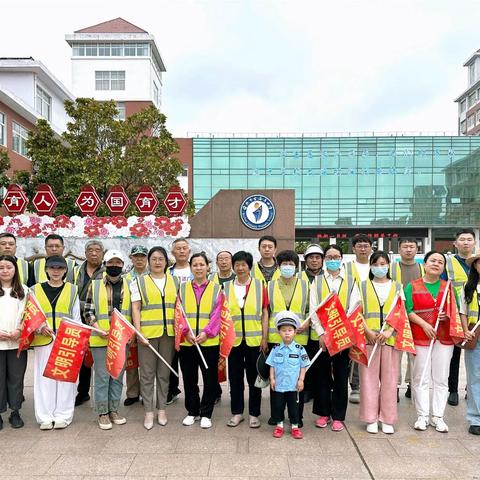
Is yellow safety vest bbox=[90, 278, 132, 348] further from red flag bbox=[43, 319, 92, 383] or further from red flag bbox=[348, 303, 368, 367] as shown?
red flag bbox=[348, 303, 368, 367]

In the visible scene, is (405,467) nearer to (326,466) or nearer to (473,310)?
(326,466)

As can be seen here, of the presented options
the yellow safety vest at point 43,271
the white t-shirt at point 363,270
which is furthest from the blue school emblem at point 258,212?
the yellow safety vest at point 43,271

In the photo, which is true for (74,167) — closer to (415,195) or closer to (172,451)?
(172,451)

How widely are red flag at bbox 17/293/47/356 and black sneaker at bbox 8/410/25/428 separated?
24.6 inches

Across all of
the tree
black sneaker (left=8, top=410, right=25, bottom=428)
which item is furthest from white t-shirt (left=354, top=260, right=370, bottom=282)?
the tree

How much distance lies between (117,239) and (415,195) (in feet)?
117

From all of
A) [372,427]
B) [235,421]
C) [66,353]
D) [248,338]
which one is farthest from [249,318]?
[66,353]

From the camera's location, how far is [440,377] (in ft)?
14.7

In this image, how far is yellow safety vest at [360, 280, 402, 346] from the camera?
14.5 ft

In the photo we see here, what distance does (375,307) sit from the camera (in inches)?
175

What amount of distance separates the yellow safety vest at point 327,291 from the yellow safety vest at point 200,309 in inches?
36.2

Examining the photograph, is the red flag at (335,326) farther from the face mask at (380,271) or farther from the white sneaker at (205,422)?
the white sneaker at (205,422)

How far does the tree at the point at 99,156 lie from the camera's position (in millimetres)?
15523

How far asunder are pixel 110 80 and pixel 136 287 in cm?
4375
